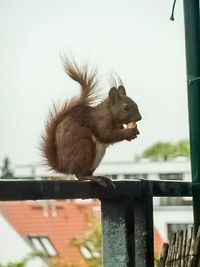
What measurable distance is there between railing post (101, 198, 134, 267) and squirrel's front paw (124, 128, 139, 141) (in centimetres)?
12

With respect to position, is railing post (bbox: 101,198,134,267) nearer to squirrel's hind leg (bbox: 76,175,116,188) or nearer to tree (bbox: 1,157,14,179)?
squirrel's hind leg (bbox: 76,175,116,188)

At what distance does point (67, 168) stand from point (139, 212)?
17 cm

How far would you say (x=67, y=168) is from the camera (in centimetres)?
143

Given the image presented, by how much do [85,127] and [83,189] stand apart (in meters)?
0.18

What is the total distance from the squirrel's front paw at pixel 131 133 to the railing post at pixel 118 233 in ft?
0.39

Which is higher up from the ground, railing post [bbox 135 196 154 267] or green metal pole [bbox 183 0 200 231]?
green metal pole [bbox 183 0 200 231]

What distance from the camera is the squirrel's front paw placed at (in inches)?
57.5

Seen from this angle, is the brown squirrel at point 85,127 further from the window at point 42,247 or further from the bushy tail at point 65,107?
the window at point 42,247

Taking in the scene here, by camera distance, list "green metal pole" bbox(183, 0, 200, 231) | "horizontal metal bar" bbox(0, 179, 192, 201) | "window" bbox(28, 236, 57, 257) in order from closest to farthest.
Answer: "horizontal metal bar" bbox(0, 179, 192, 201)
"green metal pole" bbox(183, 0, 200, 231)
"window" bbox(28, 236, 57, 257)

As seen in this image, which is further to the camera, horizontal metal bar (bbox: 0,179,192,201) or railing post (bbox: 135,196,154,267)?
railing post (bbox: 135,196,154,267)

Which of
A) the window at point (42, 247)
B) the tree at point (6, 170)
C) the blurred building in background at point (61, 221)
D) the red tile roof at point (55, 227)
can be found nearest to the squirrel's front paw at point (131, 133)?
the tree at point (6, 170)

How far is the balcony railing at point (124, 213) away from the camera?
4.30 ft

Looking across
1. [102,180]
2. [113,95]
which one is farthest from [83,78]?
[102,180]

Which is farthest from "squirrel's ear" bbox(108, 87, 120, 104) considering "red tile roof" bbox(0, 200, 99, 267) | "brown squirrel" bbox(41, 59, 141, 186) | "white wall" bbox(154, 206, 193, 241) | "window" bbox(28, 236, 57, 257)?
"red tile roof" bbox(0, 200, 99, 267)
